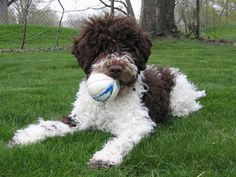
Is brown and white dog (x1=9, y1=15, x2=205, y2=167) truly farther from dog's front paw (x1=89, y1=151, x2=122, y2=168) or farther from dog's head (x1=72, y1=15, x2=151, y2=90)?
dog's front paw (x1=89, y1=151, x2=122, y2=168)

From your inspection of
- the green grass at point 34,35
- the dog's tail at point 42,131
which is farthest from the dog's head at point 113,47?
the green grass at point 34,35

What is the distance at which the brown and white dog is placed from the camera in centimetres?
459

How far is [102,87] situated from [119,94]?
40cm

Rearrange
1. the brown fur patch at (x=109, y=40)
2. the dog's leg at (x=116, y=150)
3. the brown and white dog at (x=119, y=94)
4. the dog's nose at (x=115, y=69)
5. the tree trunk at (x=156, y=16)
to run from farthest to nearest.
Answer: the tree trunk at (x=156, y=16), the brown fur patch at (x=109, y=40), the brown and white dog at (x=119, y=94), the dog's nose at (x=115, y=69), the dog's leg at (x=116, y=150)

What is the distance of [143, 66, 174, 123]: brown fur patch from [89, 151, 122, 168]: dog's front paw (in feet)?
4.27

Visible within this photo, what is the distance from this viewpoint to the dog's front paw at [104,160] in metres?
3.89

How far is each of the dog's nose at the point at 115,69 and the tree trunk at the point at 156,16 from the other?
13.8m

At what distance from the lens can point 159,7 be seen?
18141 mm

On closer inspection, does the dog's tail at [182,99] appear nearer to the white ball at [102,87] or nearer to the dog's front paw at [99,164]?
the white ball at [102,87]

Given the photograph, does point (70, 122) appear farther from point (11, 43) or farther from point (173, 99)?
point (11, 43)

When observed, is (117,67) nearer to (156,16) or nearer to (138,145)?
(138,145)

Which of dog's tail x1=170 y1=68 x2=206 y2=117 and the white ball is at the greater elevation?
the white ball

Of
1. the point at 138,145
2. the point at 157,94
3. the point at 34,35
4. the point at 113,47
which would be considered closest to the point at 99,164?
the point at 138,145

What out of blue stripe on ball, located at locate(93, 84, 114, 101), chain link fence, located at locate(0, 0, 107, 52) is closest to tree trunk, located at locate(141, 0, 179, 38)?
chain link fence, located at locate(0, 0, 107, 52)
